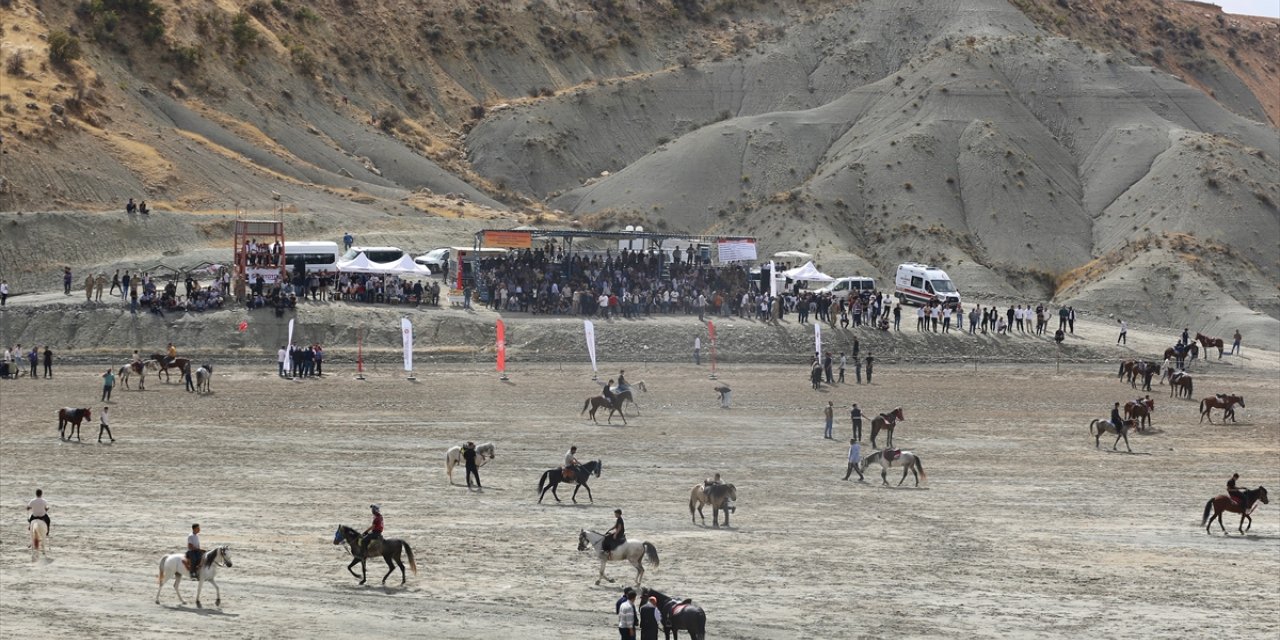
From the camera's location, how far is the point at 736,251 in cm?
6238

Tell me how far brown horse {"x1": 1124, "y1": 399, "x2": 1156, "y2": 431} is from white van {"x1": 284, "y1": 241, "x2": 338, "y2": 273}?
33.4 meters

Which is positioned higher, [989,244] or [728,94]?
[728,94]

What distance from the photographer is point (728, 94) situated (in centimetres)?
10806

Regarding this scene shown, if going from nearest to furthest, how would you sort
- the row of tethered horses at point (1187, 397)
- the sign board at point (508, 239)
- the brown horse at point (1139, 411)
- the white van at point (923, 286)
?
the row of tethered horses at point (1187, 397) → the brown horse at point (1139, 411) → the sign board at point (508, 239) → the white van at point (923, 286)

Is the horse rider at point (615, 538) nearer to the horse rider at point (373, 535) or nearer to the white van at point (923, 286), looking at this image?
the horse rider at point (373, 535)

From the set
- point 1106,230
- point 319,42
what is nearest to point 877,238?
point 1106,230

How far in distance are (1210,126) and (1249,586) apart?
77973 millimetres

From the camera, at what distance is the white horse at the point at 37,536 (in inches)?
961

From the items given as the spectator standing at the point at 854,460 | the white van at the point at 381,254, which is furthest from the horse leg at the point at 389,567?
the white van at the point at 381,254

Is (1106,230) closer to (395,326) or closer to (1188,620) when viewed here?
(395,326)

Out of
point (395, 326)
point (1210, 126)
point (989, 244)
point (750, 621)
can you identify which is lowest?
point (750, 621)

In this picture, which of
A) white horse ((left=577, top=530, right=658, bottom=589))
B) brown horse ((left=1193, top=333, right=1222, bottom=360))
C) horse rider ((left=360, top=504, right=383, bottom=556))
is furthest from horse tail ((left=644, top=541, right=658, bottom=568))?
brown horse ((left=1193, top=333, right=1222, bottom=360))

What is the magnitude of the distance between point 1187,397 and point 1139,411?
30.3ft

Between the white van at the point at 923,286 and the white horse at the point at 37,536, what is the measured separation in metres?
45.5
